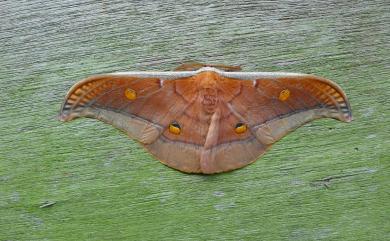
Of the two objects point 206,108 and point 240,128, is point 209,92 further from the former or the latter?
point 240,128

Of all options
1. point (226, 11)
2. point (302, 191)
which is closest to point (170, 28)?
point (226, 11)

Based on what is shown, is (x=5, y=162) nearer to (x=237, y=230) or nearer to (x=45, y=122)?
(x=45, y=122)

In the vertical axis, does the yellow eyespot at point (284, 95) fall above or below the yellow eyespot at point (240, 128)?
above

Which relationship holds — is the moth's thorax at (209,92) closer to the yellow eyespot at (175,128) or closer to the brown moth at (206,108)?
the brown moth at (206,108)

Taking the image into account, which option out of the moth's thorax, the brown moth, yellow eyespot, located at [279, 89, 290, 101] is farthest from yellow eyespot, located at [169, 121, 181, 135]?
yellow eyespot, located at [279, 89, 290, 101]

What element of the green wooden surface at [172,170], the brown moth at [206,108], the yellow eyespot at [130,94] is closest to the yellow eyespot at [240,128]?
the brown moth at [206,108]

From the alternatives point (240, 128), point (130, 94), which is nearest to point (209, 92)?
point (240, 128)

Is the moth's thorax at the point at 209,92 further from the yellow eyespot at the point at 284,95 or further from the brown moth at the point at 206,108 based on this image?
the yellow eyespot at the point at 284,95

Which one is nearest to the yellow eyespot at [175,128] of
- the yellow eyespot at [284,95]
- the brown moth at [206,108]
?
the brown moth at [206,108]
